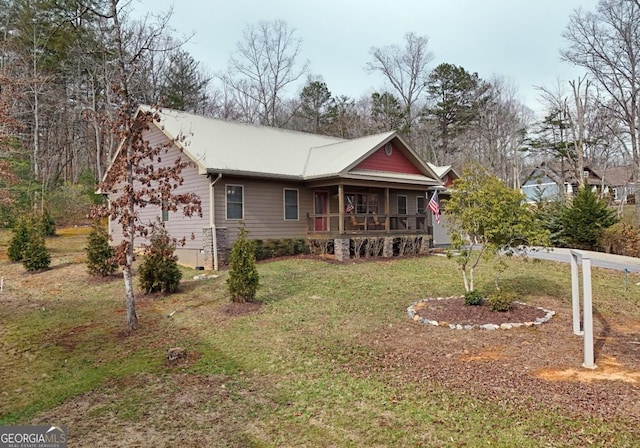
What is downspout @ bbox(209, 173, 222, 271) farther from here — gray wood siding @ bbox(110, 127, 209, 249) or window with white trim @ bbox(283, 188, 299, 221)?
window with white trim @ bbox(283, 188, 299, 221)

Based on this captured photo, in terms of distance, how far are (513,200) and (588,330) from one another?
3277 millimetres

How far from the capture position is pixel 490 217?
26.2ft

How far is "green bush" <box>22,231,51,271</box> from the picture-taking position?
14.3 meters

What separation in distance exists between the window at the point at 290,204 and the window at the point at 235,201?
203cm

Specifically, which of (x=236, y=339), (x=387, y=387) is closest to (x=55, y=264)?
(x=236, y=339)

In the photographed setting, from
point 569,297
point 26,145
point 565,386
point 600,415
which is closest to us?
point 600,415

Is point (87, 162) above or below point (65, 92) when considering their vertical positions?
below

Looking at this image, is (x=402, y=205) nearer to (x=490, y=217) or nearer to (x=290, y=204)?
(x=290, y=204)

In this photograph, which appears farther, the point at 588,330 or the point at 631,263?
the point at 631,263

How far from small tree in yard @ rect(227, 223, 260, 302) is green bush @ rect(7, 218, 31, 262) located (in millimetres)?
11202

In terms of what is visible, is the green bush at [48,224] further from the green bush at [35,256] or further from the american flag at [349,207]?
the american flag at [349,207]

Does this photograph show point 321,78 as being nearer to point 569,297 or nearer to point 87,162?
point 87,162

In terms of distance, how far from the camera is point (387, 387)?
197 inches

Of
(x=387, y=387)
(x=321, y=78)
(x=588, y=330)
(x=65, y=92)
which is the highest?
(x=321, y=78)
